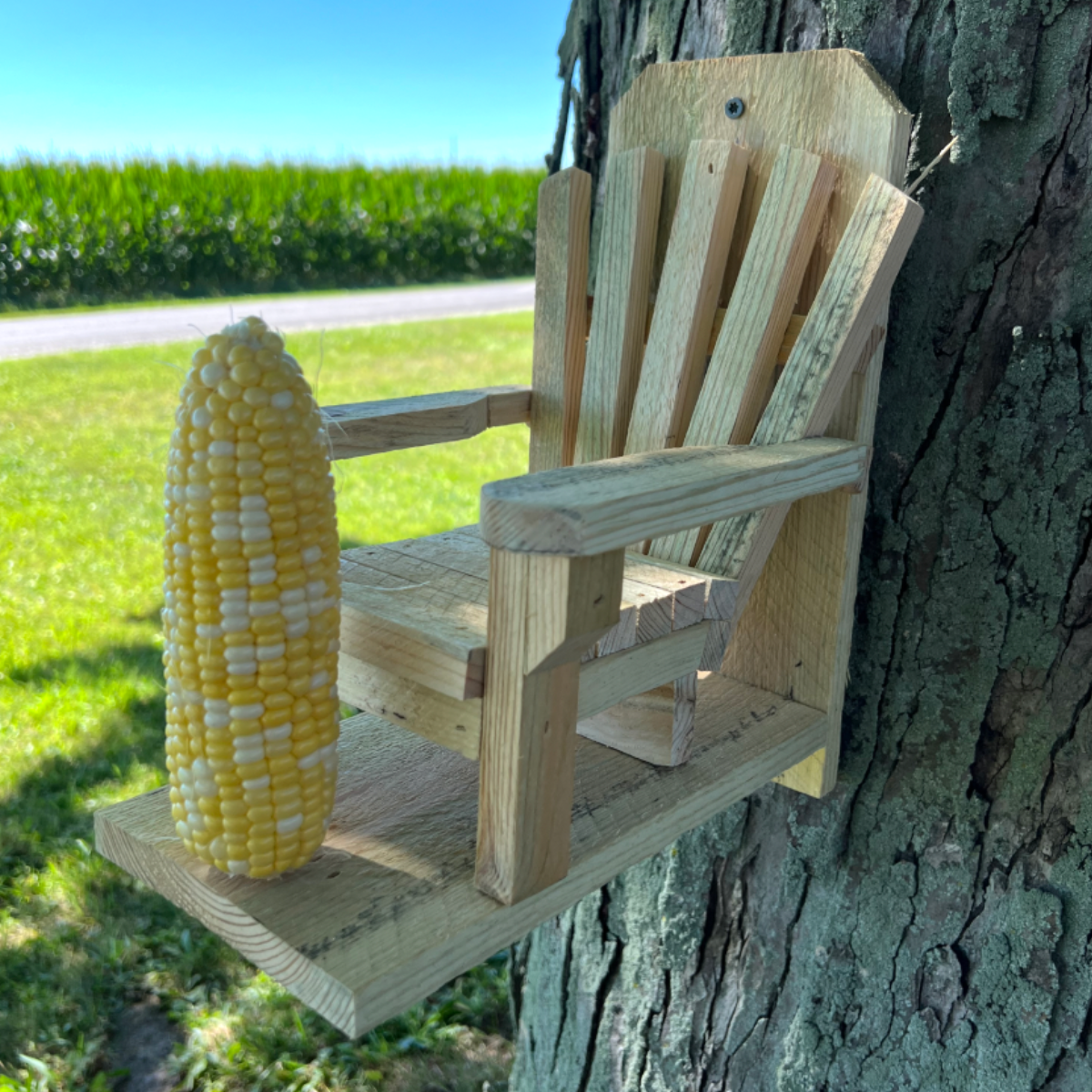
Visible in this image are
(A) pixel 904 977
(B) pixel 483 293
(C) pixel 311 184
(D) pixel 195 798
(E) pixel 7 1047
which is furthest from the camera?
(C) pixel 311 184

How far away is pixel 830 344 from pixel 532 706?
615 mm

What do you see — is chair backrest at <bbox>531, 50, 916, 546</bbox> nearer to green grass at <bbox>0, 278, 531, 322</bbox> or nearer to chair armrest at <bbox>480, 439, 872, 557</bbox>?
chair armrest at <bbox>480, 439, 872, 557</bbox>

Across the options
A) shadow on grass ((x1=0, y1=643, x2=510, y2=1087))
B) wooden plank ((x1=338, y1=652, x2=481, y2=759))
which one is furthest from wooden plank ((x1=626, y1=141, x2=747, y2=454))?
shadow on grass ((x1=0, y1=643, x2=510, y2=1087))

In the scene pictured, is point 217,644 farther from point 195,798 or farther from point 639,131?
point 639,131

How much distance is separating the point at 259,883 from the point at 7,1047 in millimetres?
1403

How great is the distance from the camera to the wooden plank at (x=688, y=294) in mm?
1397

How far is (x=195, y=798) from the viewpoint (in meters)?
0.98

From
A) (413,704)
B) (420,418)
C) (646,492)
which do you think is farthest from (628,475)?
(420,418)

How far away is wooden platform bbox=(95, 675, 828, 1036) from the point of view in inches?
36.4

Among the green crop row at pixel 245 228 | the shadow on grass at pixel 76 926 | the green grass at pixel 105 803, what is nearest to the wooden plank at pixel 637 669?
the green grass at pixel 105 803

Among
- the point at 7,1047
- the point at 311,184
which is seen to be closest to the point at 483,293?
the point at 311,184

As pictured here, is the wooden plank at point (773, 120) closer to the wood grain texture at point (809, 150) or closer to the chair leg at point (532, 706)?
the wood grain texture at point (809, 150)

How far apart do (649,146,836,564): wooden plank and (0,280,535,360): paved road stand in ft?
22.1

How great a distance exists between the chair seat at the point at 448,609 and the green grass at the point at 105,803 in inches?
49.8
